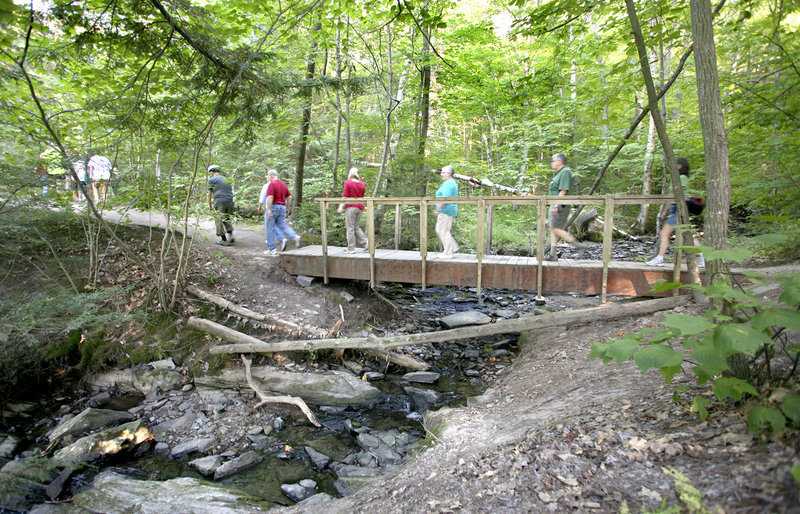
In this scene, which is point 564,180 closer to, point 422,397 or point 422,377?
point 422,377

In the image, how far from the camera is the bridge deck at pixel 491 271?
269 inches

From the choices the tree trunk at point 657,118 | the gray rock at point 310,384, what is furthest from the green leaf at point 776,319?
the gray rock at point 310,384

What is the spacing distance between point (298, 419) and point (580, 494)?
437cm

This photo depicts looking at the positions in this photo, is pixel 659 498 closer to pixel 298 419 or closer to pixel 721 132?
pixel 721 132

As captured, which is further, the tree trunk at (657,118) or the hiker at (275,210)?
the hiker at (275,210)

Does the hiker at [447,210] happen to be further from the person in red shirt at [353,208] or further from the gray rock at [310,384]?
the gray rock at [310,384]

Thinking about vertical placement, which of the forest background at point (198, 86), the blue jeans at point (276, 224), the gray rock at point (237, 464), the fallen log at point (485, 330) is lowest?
the gray rock at point (237, 464)


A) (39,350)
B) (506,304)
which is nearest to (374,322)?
(506,304)

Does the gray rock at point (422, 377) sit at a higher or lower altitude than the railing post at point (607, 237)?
lower

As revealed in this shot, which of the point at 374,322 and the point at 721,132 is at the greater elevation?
the point at 721,132

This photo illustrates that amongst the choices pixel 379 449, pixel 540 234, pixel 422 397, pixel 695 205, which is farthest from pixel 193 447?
pixel 695 205

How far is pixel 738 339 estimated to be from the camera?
6.91ft

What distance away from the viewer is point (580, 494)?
246 cm

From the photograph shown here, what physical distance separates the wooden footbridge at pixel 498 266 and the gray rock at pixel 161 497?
473 centimetres
